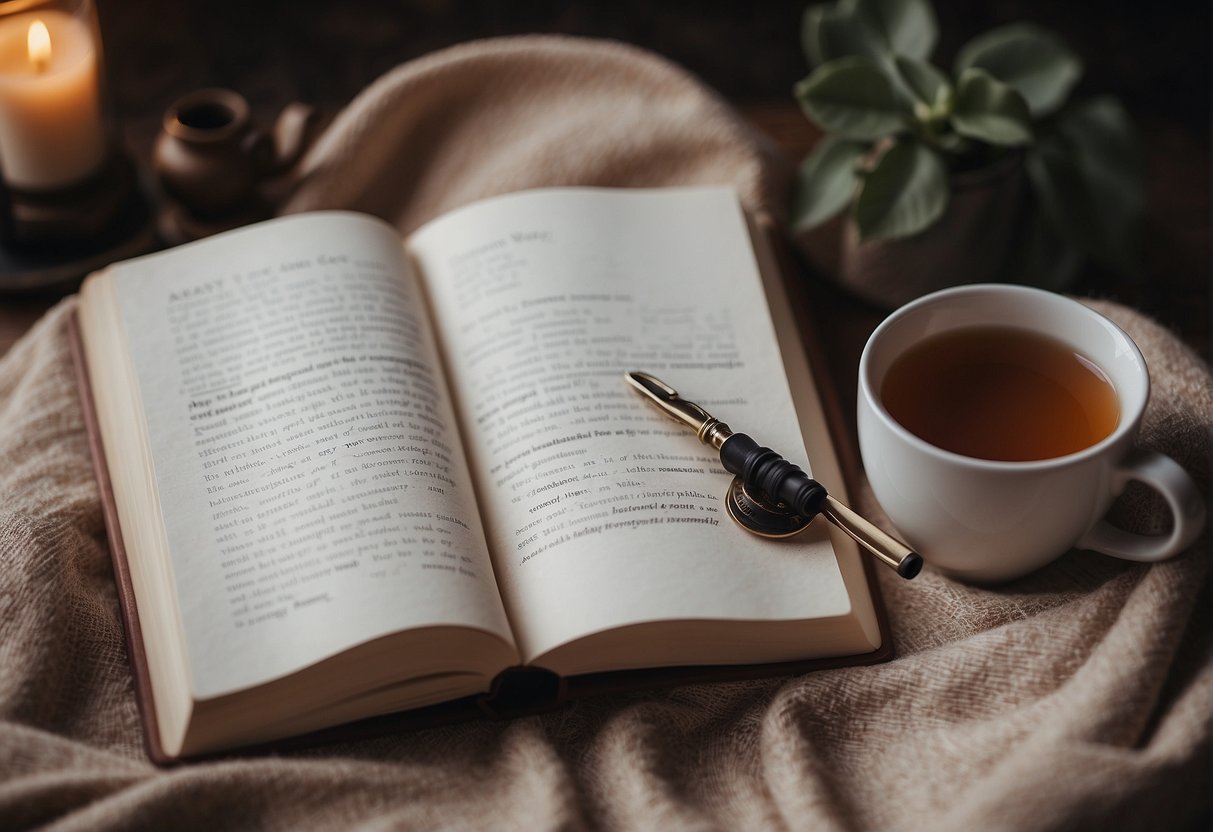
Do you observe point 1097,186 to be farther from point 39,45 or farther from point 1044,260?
point 39,45

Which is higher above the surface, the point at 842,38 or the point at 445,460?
the point at 842,38

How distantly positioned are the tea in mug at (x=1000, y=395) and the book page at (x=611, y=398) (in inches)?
3.3

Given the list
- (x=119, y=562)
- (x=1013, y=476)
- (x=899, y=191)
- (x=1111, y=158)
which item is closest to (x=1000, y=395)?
(x=1013, y=476)

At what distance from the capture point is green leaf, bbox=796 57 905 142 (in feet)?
2.83

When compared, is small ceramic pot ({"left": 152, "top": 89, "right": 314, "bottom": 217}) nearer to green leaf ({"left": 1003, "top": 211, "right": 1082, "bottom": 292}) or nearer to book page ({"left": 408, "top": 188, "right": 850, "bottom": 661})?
book page ({"left": 408, "top": 188, "right": 850, "bottom": 661})

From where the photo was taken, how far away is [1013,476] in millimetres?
615

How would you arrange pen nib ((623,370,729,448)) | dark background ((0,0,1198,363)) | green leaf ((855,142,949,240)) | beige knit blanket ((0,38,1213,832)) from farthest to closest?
dark background ((0,0,1198,363))
green leaf ((855,142,949,240))
pen nib ((623,370,729,448))
beige knit blanket ((0,38,1213,832))

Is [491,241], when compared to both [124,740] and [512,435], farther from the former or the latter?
[124,740]

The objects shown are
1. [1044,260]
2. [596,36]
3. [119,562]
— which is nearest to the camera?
[119,562]

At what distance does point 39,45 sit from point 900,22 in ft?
2.13

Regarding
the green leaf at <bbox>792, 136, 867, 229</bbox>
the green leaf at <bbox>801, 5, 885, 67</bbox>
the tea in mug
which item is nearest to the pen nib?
the tea in mug

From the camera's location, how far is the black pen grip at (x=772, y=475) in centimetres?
68

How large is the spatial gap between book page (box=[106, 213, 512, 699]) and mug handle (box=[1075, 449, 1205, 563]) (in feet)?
1.14

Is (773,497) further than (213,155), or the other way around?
(213,155)
